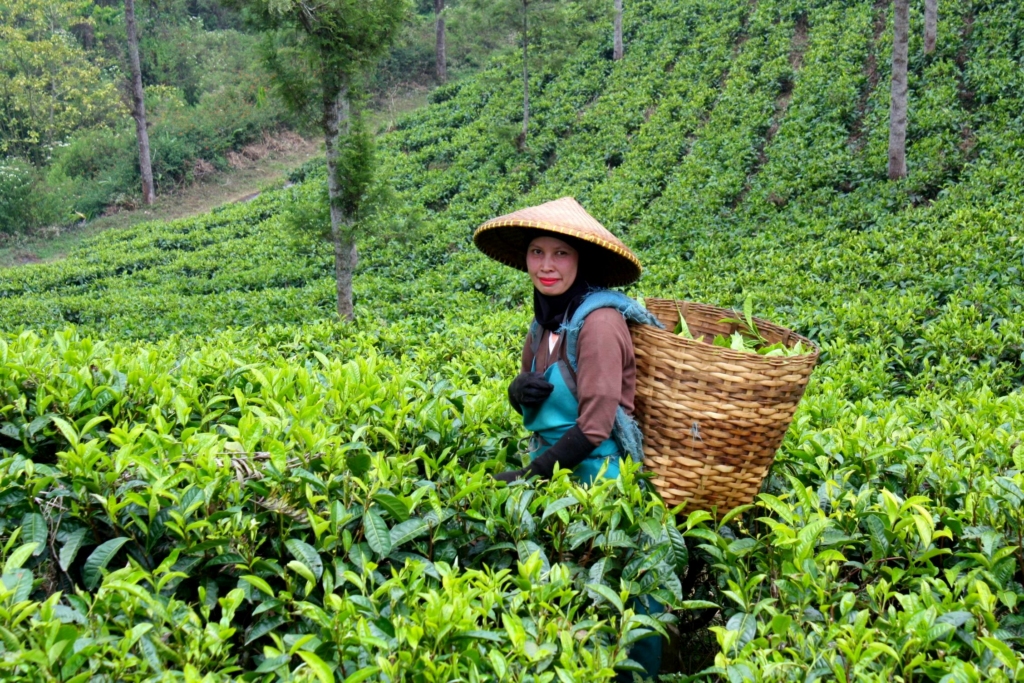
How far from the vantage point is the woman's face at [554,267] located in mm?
2812

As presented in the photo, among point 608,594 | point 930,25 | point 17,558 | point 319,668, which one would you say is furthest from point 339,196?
point 930,25

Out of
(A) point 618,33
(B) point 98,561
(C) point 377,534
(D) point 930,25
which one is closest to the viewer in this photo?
(B) point 98,561

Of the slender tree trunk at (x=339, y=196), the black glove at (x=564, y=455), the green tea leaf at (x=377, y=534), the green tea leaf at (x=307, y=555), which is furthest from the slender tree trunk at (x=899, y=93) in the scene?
the green tea leaf at (x=307, y=555)

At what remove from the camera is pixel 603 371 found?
2.48 metres

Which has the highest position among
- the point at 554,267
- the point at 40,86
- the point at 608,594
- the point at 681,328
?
the point at 40,86

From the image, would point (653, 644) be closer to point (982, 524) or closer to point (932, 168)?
point (982, 524)

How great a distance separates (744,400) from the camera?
235cm

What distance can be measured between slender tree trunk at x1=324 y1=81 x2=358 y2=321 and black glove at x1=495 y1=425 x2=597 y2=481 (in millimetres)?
7474

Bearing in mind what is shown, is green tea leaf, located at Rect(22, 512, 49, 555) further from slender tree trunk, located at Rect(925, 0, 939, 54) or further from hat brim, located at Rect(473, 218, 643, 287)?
slender tree trunk, located at Rect(925, 0, 939, 54)

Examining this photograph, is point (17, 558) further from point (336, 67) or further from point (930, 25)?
point (930, 25)

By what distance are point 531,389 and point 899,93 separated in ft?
35.4

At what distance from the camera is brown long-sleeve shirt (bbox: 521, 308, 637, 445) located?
2465mm

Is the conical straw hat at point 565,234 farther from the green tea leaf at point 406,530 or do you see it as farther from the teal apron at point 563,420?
the green tea leaf at point 406,530

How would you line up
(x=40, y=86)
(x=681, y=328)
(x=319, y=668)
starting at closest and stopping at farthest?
(x=319, y=668), (x=681, y=328), (x=40, y=86)
